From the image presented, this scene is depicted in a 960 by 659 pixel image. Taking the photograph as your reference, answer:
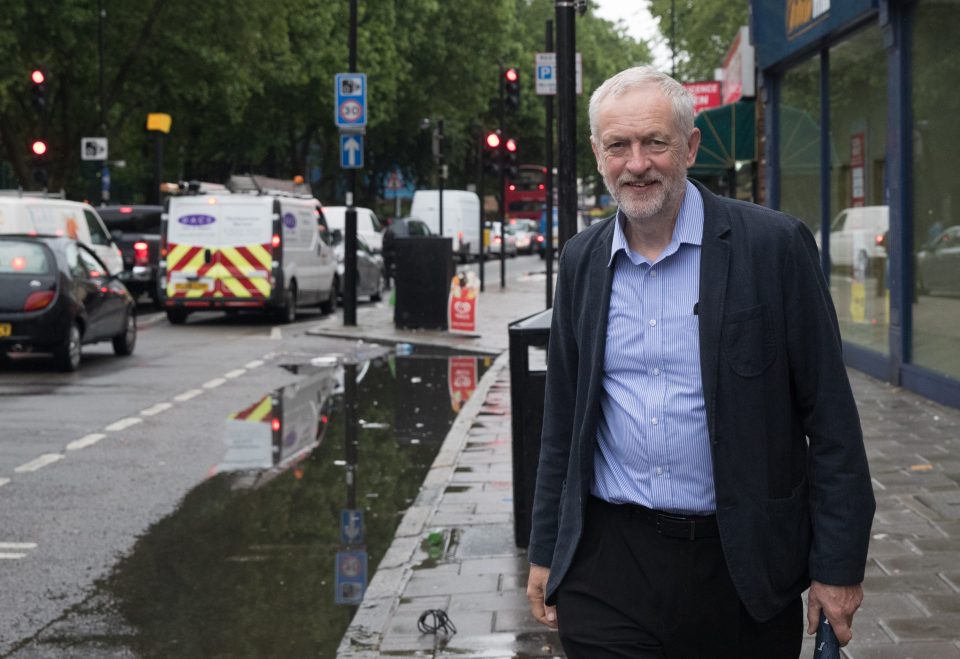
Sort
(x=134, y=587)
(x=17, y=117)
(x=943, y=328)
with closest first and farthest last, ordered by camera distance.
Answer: (x=134, y=587), (x=943, y=328), (x=17, y=117)

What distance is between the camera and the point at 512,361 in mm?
7023

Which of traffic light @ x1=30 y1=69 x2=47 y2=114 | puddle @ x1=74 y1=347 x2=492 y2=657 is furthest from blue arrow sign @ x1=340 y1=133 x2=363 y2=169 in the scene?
puddle @ x1=74 y1=347 x2=492 y2=657

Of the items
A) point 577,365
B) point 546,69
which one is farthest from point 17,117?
point 577,365

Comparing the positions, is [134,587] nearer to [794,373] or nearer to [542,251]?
[794,373]

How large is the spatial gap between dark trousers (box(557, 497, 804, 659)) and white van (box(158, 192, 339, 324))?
2118 cm

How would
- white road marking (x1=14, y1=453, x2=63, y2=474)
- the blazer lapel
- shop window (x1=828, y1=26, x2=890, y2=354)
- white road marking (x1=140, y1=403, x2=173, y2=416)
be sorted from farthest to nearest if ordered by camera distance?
shop window (x1=828, y1=26, x2=890, y2=354), white road marking (x1=140, y1=403, x2=173, y2=416), white road marking (x1=14, y1=453, x2=63, y2=474), the blazer lapel

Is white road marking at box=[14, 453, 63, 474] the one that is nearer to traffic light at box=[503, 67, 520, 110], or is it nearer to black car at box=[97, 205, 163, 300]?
black car at box=[97, 205, 163, 300]

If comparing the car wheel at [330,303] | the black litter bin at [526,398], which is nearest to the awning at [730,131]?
the car wheel at [330,303]

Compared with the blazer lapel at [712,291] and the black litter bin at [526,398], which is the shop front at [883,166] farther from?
the blazer lapel at [712,291]

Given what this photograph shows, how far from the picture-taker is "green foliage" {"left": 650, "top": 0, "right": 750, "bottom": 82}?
152 ft

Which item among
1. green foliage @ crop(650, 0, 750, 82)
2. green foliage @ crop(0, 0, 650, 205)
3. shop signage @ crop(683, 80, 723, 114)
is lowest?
shop signage @ crop(683, 80, 723, 114)

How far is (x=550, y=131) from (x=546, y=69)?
903mm

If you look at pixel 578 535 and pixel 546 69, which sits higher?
pixel 546 69

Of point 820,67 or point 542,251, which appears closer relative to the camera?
point 820,67
